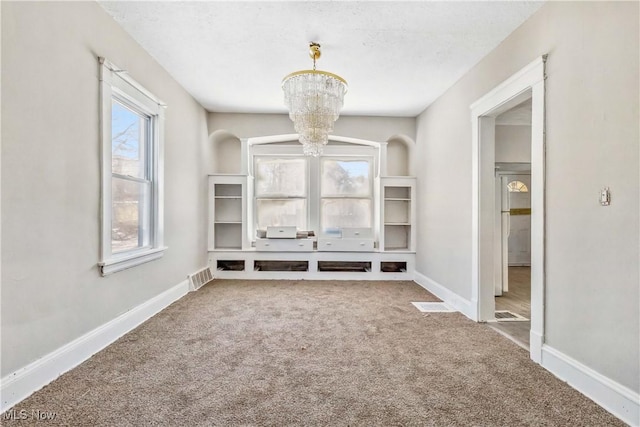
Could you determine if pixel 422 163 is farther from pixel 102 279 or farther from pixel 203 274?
pixel 102 279

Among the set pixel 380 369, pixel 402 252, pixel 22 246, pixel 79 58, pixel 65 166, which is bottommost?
pixel 380 369

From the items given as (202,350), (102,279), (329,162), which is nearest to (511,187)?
(329,162)

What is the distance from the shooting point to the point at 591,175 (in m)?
1.84

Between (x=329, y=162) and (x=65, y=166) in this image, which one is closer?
(x=65, y=166)

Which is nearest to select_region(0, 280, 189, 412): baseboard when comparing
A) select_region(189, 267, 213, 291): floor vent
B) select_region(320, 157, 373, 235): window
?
select_region(189, 267, 213, 291): floor vent

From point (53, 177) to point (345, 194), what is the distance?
399cm

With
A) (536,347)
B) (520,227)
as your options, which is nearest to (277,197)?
(536,347)

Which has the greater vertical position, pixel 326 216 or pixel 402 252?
pixel 326 216

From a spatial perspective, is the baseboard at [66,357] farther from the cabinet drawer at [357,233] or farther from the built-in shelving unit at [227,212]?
the cabinet drawer at [357,233]

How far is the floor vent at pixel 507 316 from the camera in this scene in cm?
316

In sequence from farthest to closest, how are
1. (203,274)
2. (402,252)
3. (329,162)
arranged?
(329,162), (402,252), (203,274)

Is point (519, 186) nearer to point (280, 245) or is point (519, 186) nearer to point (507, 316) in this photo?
point (507, 316)

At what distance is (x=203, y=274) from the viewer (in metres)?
4.57

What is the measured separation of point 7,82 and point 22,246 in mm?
877
